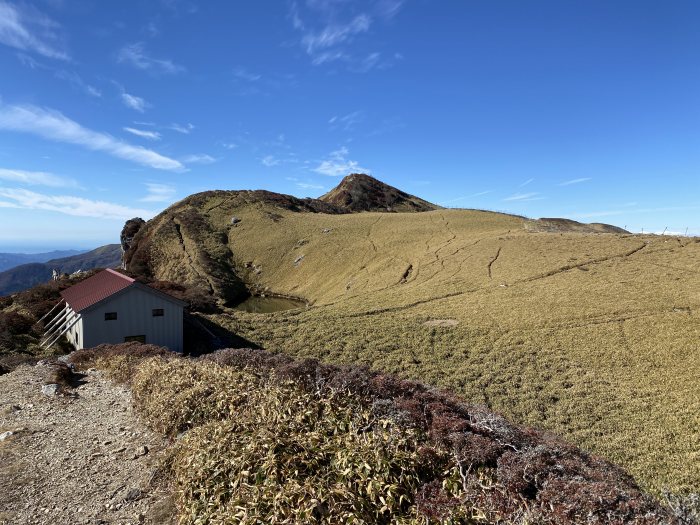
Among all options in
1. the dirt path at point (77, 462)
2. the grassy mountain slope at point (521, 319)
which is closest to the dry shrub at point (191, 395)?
the dirt path at point (77, 462)

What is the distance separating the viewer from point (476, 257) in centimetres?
5284

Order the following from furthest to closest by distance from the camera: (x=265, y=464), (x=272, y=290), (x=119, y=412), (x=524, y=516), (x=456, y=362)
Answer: (x=272, y=290) → (x=456, y=362) → (x=119, y=412) → (x=265, y=464) → (x=524, y=516)

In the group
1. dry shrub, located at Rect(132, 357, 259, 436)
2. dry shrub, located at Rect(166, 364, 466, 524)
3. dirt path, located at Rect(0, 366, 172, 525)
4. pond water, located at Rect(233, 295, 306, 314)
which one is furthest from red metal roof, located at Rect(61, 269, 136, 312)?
dry shrub, located at Rect(166, 364, 466, 524)

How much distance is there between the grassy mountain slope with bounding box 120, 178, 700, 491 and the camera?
58.6 ft

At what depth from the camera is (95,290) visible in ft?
106

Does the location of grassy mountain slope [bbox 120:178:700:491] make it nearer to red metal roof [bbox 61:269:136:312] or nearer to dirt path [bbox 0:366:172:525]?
red metal roof [bbox 61:269:136:312]

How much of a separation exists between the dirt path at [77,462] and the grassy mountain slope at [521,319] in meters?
15.4

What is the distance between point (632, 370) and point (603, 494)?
18820 millimetres

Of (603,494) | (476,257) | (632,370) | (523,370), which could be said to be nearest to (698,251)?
(476,257)

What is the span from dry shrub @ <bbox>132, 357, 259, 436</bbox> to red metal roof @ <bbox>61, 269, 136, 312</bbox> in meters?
18.1

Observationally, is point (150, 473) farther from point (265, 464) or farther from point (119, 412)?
point (119, 412)

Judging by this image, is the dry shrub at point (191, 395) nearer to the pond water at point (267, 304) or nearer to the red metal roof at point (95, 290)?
the red metal roof at point (95, 290)

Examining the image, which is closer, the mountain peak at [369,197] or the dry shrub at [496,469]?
the dry shrub at [496,469]

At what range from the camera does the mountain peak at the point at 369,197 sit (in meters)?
158
